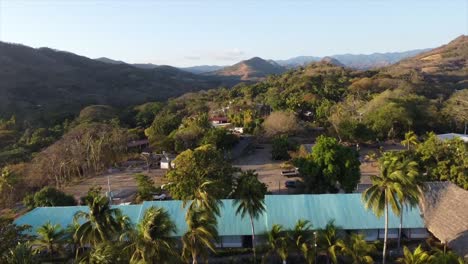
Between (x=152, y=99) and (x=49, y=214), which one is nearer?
(x=49, y=214)

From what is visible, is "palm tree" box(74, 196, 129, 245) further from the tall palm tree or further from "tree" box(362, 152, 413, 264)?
"tree" box(362, 152, 413, 264)

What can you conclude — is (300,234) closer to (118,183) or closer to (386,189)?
(386,189)

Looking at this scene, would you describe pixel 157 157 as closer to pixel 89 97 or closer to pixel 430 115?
pixel 430 115

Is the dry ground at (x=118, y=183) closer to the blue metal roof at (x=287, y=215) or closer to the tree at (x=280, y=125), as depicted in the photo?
the blue metal roof at (x=287, y=215)

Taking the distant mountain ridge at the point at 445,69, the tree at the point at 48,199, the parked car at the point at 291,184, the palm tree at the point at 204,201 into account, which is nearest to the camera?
the palm tree at the point at 204,201

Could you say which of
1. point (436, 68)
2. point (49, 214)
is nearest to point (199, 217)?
point (49, 214)

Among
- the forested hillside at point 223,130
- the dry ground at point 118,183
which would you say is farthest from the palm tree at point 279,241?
the dry ground at point 118,183
